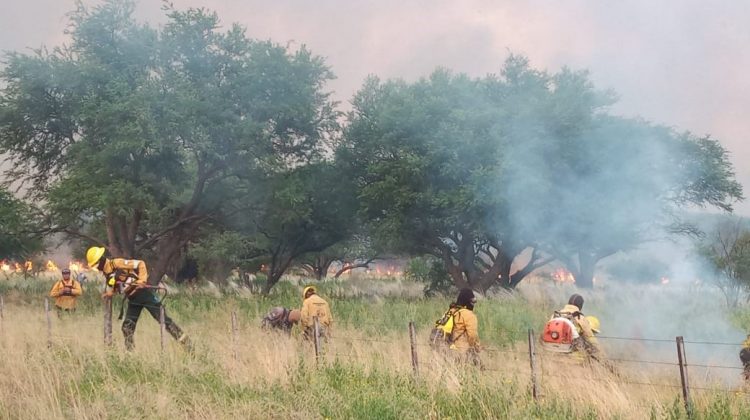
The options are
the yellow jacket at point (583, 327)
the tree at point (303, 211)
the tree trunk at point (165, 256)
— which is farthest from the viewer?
the tree trunk at point (165, 256)

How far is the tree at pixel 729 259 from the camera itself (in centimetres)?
1642

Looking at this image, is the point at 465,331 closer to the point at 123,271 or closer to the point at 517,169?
the point at 123,271

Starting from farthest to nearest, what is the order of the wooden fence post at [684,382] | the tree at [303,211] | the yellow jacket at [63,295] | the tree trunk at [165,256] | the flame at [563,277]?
the flame at [563,277], the tree trunk at [165,256], the tree at [303,211], the yellow jacket at [63,295], the wooden fence post at [684,382]

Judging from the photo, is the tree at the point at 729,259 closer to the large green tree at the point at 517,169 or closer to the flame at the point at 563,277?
the large green tree at the point at 517,169

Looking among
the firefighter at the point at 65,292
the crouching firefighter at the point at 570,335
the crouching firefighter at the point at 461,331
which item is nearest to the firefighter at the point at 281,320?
the crouching firefighter at the point at 461,331

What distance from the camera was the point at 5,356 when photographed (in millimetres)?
9266

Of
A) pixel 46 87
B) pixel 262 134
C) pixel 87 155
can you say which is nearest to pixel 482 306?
pixel 262 134

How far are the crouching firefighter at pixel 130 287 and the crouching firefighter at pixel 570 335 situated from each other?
4961 millimetres

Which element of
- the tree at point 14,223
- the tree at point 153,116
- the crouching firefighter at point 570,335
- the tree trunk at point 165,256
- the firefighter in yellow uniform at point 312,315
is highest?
the tree at point 153,116

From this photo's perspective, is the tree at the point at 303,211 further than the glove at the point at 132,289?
Yes

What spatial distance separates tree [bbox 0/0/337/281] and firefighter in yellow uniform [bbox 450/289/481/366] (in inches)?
502

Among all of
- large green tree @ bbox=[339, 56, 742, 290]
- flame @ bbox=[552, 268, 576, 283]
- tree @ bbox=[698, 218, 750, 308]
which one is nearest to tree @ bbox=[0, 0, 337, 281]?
large green tree @ bbox=[339, 56, 742, 290]

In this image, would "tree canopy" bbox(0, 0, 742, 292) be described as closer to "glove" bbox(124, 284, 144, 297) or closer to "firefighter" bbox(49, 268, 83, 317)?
"firefighter" bbox(49, 268, 83, 317)

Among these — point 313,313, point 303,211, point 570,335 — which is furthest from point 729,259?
point 303,211
